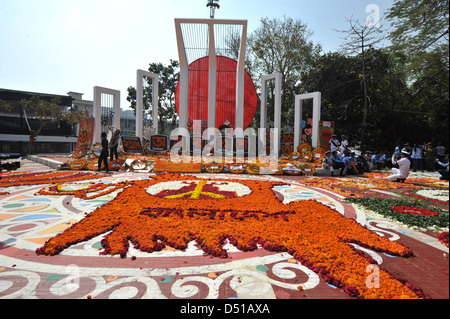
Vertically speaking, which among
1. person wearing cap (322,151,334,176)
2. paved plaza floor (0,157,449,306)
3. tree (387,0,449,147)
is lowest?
paved plaza floor (0,157,449,306)

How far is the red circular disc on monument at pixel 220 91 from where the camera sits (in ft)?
72.7

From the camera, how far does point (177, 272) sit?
8.66 feet

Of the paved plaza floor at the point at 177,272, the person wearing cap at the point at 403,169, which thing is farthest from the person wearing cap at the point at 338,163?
the paved plaza floor at the point at 177,272

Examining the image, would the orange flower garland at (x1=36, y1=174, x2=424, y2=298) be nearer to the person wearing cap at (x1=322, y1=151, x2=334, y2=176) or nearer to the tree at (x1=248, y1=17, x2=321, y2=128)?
the person wearing cap at (x1=322, y1=151, x2=334, y2=176)

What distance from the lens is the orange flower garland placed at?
8.52 feet

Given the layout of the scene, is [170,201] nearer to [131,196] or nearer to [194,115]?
[131,196]

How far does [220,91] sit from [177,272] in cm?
2240

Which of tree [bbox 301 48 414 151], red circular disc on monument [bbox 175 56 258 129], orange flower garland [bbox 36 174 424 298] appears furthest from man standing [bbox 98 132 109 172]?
tree [bbox 301 48 414 151]

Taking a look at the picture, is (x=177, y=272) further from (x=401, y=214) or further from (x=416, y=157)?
(x=416, y=157)

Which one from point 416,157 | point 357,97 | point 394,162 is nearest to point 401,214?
point 394,162

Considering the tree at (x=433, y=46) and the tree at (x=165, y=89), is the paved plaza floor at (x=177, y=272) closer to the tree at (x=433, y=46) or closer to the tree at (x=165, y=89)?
the tree at (x=433, y=46)

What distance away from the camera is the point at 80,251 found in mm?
3121

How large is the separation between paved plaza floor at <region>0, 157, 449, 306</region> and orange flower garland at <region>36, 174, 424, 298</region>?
4.7 inches

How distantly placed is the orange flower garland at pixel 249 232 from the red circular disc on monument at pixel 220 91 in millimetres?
18324
